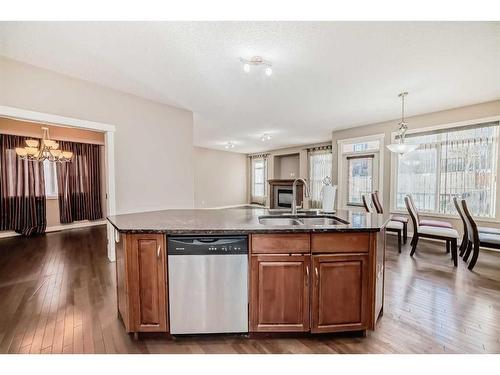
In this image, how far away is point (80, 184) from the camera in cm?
636

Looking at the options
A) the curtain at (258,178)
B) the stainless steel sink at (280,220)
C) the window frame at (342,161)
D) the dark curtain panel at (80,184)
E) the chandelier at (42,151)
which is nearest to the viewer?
the stainless steel sink at (280,220)

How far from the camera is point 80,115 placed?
10.6ft

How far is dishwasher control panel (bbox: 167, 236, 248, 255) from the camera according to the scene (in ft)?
5.43

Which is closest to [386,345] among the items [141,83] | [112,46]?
[112,46]

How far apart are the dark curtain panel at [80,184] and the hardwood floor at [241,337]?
111 inches

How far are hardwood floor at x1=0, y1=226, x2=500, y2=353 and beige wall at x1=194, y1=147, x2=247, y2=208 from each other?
5.62 m

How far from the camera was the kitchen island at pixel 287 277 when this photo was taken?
166 centimetres

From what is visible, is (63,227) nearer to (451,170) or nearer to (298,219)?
(298,219)

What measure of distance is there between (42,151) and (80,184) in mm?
1524

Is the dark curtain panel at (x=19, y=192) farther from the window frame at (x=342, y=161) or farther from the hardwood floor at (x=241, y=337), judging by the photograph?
the window frame at (x=342, y=161)

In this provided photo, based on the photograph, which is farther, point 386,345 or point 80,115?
point 80,115

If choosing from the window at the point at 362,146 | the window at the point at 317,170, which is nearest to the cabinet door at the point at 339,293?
the window at the point at 362,146
